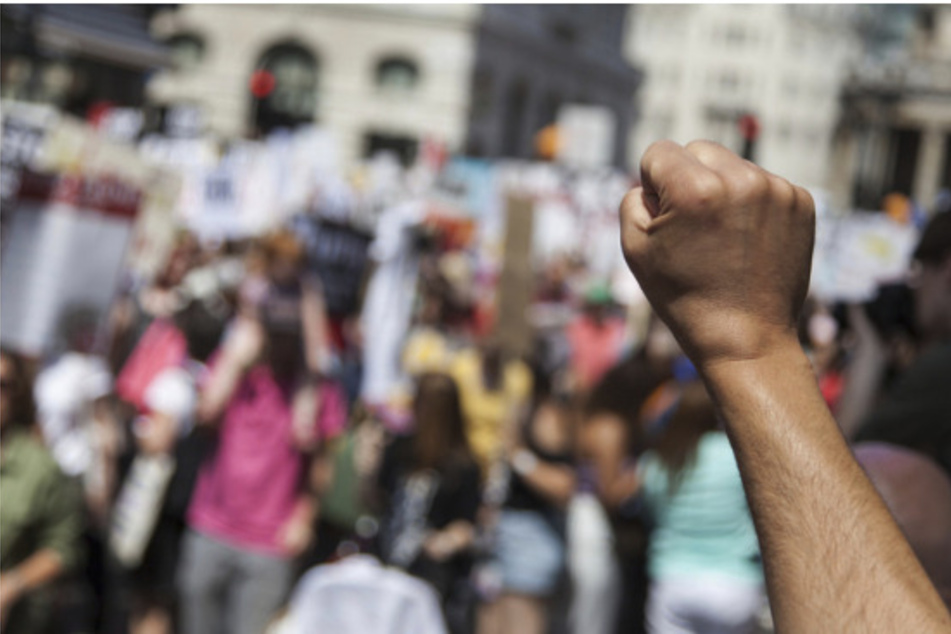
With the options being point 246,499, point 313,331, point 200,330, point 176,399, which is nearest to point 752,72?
point 313,331

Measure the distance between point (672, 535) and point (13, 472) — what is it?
205cm

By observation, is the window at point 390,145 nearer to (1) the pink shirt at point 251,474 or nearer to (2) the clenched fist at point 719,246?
(1) the pink shirt at point 251,474

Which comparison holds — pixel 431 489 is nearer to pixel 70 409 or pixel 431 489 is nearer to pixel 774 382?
pixel 70 409

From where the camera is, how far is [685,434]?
512cm

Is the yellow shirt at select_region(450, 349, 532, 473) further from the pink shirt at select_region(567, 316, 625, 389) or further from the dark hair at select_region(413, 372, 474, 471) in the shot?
the pink shirt at select_region(567, 316, 625, 389)

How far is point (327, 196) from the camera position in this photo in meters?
10.4

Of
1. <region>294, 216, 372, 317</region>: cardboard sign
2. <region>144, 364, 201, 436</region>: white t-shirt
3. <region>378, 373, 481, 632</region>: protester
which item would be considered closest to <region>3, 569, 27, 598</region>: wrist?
<region>144, 364, 201, 436</region>: white t-shirt

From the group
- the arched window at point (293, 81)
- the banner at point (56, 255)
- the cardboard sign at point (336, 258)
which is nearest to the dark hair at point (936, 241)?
the banner at point (56, 255)

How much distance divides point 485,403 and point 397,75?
28.6 meters

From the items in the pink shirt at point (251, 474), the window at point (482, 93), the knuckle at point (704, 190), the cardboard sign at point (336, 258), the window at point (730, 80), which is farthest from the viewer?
the window at point (730, 80)

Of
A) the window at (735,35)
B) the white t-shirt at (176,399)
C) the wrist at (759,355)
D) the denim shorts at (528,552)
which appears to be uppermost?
the window at (735,35)

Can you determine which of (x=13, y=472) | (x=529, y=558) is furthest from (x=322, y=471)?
(x=13, y=472)

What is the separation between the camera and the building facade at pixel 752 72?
276 feet

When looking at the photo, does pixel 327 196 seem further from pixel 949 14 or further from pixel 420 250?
pixel 949 14
